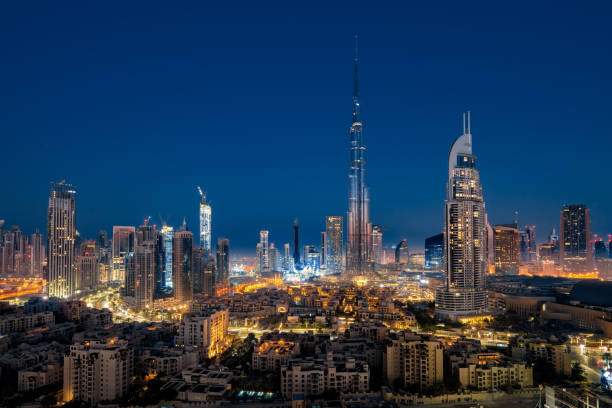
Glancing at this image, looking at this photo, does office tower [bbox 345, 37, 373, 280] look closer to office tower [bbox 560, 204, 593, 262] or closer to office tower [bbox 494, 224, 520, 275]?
office tower [bbox 494, 224, 520, 275]

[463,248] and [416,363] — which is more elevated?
[463,248]

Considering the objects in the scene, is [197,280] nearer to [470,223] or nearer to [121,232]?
[121,232]

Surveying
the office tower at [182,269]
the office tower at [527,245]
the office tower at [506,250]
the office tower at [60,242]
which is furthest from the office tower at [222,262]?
the office tower at [527,245]

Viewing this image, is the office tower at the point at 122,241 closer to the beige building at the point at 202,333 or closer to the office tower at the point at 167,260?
the office tower at the point at 167,260

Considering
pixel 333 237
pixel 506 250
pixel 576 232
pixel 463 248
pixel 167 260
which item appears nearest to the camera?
pixel 463 248

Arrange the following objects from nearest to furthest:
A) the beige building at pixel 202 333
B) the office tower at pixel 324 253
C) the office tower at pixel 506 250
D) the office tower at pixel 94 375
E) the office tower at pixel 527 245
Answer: the office tower at pixel 94 375
the beige building at pixel 202 333
the office tower at pixel 506 250
the office tower at pixel 527 245
the office tower at pixel 324 253

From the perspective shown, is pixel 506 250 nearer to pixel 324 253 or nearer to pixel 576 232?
pixel 576 232

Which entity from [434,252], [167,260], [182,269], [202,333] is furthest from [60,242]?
[434,252]
